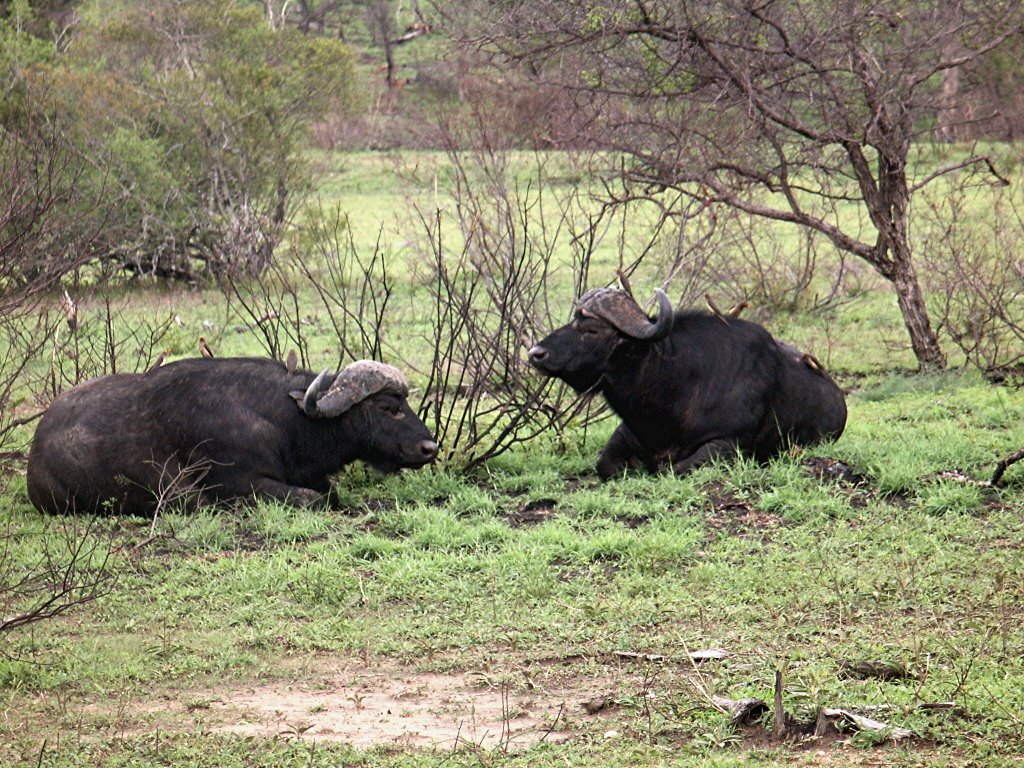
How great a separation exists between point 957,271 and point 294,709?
8.23 metres

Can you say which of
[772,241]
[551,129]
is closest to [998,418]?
[551,129]

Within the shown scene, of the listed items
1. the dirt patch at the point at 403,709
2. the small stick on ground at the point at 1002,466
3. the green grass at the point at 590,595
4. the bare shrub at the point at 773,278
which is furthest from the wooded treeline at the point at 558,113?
the small stick on ground at the point at 1002,466

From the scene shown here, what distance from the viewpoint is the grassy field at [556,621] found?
15.5 ft

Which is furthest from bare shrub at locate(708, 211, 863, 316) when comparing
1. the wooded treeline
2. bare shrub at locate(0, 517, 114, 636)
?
bare shrub at locate(0, 517, 114, 636)

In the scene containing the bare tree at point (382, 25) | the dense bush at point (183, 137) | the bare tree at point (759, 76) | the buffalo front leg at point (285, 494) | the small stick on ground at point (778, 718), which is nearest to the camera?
the small stick on ground at point (778, 718)

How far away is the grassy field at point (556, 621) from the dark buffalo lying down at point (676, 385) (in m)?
0.30

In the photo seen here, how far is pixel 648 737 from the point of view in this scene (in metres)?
4.66

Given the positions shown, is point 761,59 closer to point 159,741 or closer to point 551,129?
point 551,129

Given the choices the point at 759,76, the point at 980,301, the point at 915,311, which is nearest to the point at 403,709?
the point at 759,76

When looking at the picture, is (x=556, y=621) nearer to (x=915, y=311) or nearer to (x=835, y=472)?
(x=835, y=472)

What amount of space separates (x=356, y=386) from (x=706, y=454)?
2.24 m

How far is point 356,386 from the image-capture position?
8.16 meters

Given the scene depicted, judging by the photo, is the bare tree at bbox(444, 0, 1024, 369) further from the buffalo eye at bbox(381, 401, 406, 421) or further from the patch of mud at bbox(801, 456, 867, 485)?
the buffalo eye at bbox(381, 401, 406, 421)

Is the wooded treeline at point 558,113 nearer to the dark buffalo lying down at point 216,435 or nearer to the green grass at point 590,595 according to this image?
the dark buffalo lying down at point 216,435
